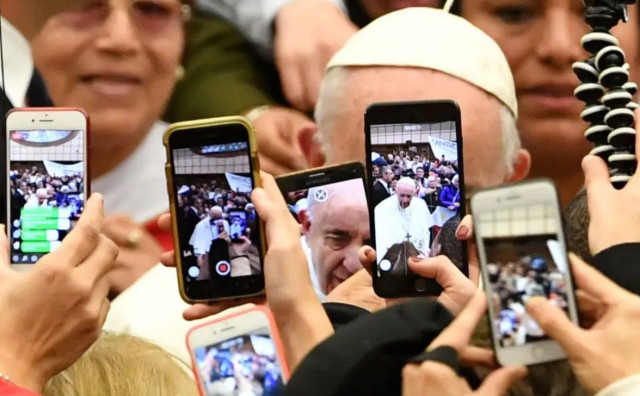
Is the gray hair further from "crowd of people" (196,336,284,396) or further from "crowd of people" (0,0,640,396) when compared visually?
"crowd of people" (196,336,284,396)

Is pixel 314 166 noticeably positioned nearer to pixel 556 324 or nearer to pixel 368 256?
pixel 368 256

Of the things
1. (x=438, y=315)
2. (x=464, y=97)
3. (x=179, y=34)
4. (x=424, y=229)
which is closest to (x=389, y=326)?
(x=438, y=315)

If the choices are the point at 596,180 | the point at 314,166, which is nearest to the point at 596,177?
the point at 596,180

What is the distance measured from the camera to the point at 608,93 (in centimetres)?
101

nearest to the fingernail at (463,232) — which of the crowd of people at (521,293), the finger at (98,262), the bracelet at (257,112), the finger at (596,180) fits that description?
the finger at (596,180)

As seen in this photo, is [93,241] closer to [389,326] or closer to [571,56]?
[389,326]

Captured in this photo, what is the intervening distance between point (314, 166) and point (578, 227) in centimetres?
44

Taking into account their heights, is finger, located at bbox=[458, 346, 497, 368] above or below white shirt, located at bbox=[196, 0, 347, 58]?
below

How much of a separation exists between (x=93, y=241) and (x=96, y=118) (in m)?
0.57

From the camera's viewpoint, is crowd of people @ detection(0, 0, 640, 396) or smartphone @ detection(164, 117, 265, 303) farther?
smartphone @ detection(164, 117, 265, 303)

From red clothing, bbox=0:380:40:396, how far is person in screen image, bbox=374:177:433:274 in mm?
346

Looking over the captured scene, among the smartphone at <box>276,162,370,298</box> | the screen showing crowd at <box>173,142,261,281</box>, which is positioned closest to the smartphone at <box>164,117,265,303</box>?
the screen showing crowd at <box>173,142,261,281</box>

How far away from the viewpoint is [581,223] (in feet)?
3.35

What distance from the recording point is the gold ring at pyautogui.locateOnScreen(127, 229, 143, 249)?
1.47m
